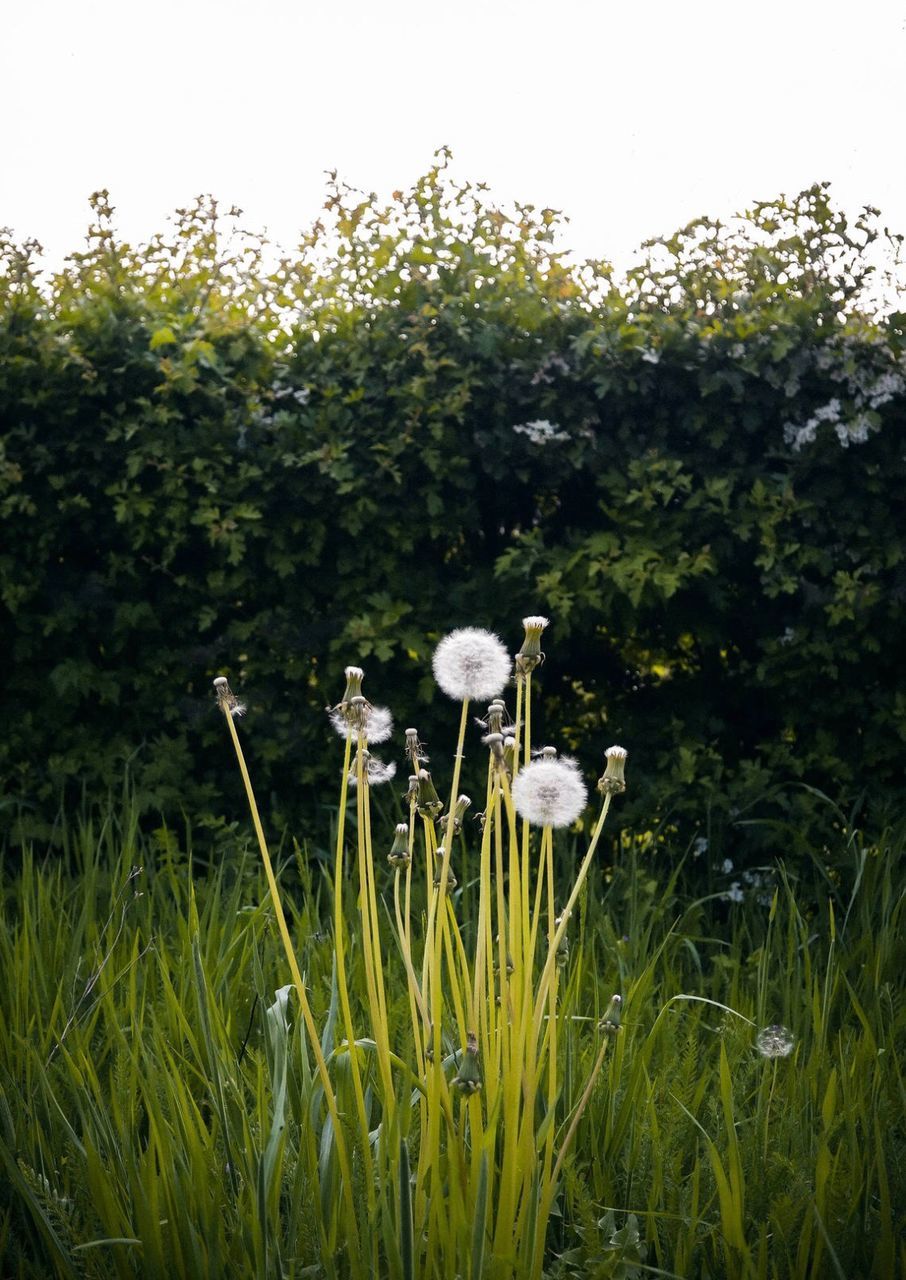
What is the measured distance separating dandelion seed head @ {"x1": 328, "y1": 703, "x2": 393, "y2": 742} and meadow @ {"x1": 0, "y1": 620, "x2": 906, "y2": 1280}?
19mm

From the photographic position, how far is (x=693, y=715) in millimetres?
4168

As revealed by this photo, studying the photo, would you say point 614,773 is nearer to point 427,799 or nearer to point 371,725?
point 427,799

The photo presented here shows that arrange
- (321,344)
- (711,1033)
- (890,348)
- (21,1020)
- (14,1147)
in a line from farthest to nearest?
(321,344)
(890,348)
(711,1033)
(21,1020)
(14,1147)

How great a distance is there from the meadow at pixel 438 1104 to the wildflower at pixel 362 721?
0.02 metres

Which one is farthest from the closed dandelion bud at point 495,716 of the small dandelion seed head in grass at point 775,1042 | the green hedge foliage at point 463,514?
the green hedge foliage at point 463,514

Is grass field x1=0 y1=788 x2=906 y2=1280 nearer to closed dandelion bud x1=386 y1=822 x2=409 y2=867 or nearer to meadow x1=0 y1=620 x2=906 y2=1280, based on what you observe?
meadow x1=0 y1=620 x2=906 y2=1280

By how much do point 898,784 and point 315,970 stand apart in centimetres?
236

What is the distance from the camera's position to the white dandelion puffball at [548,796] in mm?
1554

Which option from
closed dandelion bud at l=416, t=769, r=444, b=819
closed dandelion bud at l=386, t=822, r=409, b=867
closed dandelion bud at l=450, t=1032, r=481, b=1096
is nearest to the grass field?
closed dandelion bud at l=450, t=1032, r=481, b=1096

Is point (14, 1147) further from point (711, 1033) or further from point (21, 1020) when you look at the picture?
point (711, 1033)

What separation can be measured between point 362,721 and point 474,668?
187 mm

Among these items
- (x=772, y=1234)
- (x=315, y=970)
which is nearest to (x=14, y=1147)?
(x=315, y=970)

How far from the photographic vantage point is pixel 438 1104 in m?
1.60

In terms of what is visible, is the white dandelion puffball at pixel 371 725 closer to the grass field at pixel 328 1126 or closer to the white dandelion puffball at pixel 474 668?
the white dandelion puffball at pixel 474 668
